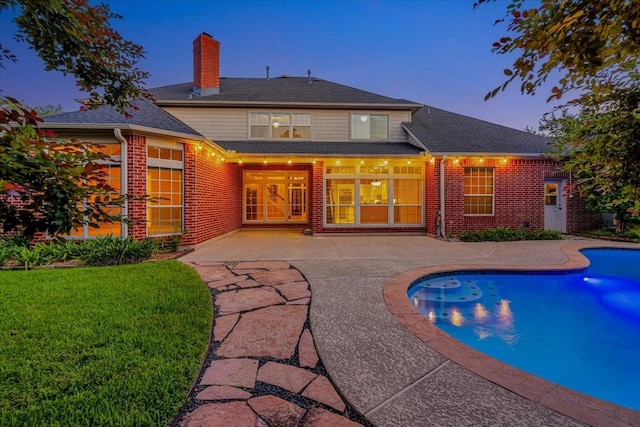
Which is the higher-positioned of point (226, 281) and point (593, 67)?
point (593, 67)

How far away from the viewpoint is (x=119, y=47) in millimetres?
2338

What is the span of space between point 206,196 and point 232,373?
7803 millimetres

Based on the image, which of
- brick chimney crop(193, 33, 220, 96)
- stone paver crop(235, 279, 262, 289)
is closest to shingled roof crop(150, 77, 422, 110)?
brick chimney crop(193, 33, 220, 96)

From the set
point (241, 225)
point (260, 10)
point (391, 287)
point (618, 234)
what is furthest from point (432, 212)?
point (260, 10)

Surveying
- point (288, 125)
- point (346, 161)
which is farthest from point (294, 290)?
point (288, 125)

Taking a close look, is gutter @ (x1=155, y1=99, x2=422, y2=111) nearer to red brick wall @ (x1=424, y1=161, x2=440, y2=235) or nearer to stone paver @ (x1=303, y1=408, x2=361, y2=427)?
red brick wall @ (x1=424, y1=161, x2=440, y2=235)

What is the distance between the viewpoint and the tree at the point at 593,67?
1.35 m

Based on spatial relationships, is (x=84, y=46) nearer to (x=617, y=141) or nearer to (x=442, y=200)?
(x=617, y=141)

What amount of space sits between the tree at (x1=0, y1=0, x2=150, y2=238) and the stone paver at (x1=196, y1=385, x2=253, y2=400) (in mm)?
1438

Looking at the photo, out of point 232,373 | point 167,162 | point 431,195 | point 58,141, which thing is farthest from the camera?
point 431,195

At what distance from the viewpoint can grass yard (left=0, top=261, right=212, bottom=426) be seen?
1.95 meters

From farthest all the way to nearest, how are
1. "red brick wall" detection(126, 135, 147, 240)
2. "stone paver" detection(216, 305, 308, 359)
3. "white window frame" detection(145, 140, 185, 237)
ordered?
"white window frame" detection(145, 140, 185, 237) → "red brick wall" detection(126, 135, 147, 240) → "stone paver" detection(216, 305, 308, 359)

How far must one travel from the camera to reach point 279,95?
13109 millimetres

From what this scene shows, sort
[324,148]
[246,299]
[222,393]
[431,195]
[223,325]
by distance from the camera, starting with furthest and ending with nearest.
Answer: [324,148] → [431,195] → [246,299] → [223,325] → [222,393]
